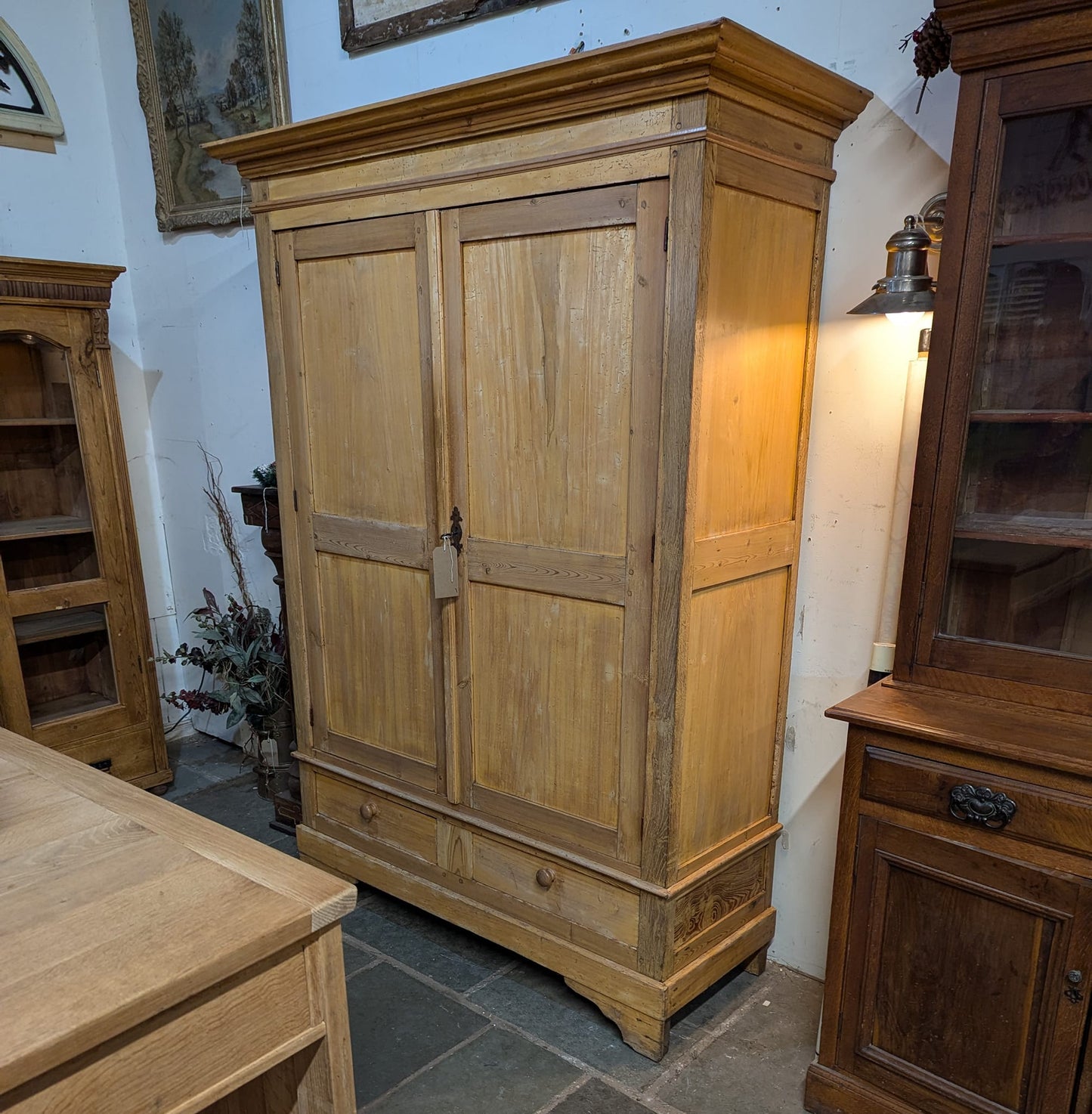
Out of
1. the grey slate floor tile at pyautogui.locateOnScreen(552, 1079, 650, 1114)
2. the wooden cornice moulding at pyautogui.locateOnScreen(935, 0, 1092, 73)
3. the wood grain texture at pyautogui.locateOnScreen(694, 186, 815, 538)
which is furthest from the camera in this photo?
the grey slate floor tile at pyautogui.locateOnScreen(552, 1079, 650, 1114)

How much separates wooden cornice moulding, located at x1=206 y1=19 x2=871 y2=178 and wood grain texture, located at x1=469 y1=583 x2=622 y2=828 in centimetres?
101

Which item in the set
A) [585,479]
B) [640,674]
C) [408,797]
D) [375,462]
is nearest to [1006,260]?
[585,479]

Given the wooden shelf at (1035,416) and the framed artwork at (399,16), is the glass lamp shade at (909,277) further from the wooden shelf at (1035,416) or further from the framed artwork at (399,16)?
the framed artwork at (399,16)

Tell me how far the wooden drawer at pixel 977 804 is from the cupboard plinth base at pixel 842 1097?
2.00ft

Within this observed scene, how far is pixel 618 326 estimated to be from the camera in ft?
5.56

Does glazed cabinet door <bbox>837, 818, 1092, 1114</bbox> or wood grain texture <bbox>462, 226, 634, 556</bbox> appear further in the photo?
wood grain texture <bbox>462, 226, 634, 556</bbox>

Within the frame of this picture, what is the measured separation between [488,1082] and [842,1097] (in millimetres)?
750

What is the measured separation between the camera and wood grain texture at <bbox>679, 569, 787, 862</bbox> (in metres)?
1.82

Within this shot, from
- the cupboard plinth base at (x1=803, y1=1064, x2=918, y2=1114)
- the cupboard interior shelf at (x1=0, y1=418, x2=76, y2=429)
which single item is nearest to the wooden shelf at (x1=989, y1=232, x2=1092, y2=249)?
the cupboard plinth base at (x1=803, y1=1064, x2=918, y2=1114)

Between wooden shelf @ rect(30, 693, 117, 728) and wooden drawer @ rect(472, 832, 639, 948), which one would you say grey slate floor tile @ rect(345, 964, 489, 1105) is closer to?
wooden drawer @ rect(472, 832, 639, 948)

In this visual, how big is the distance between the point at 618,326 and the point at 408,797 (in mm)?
1375

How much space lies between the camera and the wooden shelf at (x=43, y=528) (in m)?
2.90

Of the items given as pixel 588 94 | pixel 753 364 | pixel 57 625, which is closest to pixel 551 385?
pixel 753 364

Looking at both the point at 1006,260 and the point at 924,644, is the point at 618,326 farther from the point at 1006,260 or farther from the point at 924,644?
the point at 924,644
